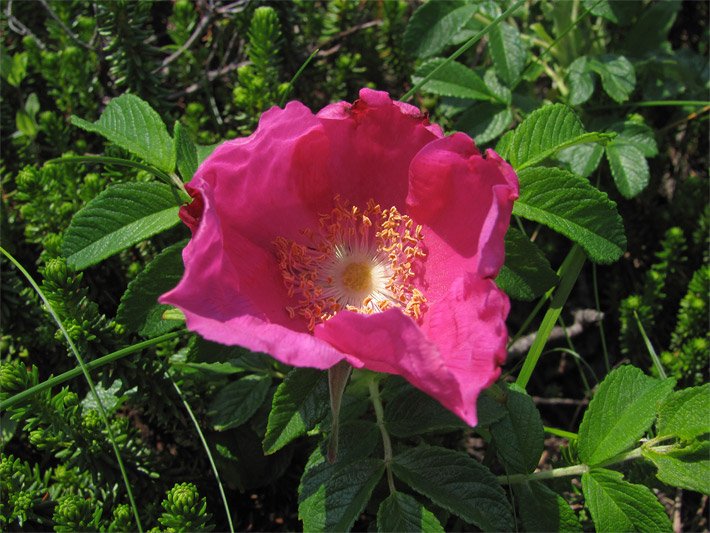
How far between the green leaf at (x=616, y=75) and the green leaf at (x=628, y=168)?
0.15 m

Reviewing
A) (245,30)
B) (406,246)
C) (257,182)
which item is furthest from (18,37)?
(406,246)

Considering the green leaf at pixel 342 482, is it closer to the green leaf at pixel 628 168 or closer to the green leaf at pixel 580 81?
the green leaf at pixel 628 168

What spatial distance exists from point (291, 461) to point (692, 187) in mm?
1527

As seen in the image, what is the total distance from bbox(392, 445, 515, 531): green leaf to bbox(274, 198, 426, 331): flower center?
1.03 feet

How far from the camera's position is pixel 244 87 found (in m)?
2.29

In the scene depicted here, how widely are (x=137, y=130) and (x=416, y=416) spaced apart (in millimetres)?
917

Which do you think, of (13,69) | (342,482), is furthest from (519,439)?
(13,69)

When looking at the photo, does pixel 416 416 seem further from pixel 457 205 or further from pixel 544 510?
pixel 457 205

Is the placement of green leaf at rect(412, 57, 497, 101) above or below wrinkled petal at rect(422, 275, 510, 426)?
above

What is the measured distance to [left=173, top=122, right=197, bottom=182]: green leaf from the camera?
171 cm

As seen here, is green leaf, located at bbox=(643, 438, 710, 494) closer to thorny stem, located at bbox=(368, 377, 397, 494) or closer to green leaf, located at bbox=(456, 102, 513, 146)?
thorny stem, located at bbox=(368, 377, 397, 494)

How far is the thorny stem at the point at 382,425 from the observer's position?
156cm

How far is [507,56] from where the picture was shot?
219 centimetres

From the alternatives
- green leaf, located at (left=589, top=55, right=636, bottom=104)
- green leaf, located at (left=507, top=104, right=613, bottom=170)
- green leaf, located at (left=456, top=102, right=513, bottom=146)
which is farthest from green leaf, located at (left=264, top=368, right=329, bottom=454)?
green leaf, located at (left=589, top=55, right=636, bottom=104)
